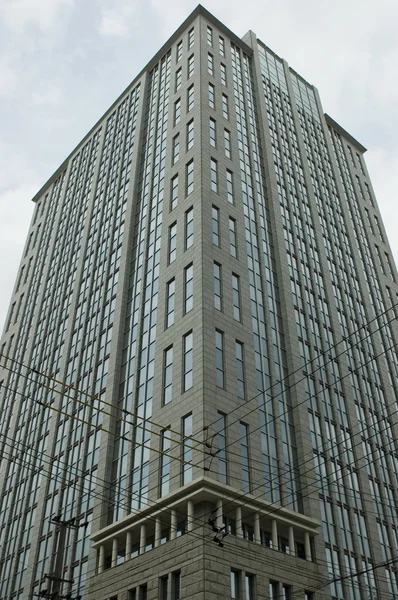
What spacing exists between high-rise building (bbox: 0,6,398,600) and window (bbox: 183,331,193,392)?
0.13 meters

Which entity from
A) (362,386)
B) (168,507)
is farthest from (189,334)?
(362,386)

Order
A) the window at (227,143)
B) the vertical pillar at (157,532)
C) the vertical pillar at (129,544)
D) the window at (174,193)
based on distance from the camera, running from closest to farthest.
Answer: the vertical pillar at (157,532), the vertical pillar at (129,544), the window at (174,193), the window at (227,143)

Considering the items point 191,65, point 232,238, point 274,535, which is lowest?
point 274,535

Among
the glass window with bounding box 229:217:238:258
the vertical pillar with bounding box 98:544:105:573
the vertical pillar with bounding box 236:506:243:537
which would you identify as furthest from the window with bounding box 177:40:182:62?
the vertical pillar with bounding box 98:544:105:573

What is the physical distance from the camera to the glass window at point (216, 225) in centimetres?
5612

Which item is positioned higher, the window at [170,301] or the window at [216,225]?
the window at [216,225]

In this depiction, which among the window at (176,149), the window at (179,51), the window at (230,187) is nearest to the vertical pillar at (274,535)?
the window at (230,187)

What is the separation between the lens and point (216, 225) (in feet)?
189

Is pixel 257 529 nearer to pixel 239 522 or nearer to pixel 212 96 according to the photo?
pixel 239 522

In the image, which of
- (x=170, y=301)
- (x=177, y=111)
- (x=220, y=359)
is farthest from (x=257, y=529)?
(x=177, y=111)

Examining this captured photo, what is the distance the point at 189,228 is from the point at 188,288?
7239 mm

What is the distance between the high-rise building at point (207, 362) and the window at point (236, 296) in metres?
0.28

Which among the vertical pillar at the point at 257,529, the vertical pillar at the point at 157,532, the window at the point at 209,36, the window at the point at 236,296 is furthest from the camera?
the window at the point at 209,36

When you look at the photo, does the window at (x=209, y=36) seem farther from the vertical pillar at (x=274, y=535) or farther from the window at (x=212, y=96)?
the vertical pillar at (x=274, y=535)
